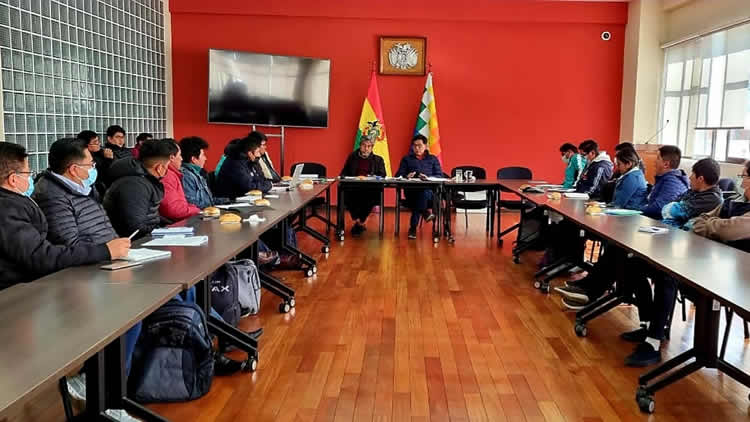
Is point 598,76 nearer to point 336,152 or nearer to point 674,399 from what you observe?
point 336,152

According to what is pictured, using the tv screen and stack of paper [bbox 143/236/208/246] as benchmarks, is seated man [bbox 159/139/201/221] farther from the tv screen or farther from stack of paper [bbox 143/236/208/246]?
the tv screen

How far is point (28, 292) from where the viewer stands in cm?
219

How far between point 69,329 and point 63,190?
4.09 ft

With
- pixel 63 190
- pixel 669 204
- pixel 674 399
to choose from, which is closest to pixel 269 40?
pixel 669 204

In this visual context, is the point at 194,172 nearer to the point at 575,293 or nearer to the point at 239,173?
the point at 239,173

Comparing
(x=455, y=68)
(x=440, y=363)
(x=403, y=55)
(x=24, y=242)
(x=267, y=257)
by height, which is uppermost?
(x=403, y=55)

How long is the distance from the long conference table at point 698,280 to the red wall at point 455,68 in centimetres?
564

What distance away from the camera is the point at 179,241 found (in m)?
3.19

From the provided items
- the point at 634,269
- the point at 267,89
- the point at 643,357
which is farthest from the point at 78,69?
the point at 643,357

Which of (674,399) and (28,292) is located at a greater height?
(28,292)

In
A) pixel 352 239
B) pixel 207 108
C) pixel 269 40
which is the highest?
pixel 269 40

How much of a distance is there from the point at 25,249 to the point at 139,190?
49.5 inches

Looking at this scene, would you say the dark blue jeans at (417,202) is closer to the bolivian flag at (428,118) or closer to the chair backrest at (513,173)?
the chair backrest at (513,173)

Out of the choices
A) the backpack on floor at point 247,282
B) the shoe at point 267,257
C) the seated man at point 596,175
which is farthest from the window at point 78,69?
the seated man at point 596,175
